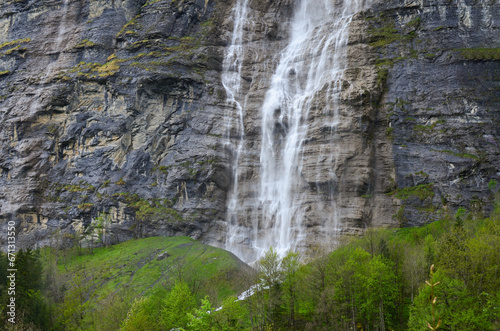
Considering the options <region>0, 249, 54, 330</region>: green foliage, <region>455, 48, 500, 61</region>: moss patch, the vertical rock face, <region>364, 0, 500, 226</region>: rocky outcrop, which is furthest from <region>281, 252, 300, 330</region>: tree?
<region>455, 48, 500, 61</region>: moss patch

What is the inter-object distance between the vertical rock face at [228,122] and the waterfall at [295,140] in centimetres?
33

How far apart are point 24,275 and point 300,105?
154 ft

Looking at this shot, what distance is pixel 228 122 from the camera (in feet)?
250

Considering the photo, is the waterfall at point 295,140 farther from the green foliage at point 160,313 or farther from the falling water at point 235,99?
the green foliage at point 160,313

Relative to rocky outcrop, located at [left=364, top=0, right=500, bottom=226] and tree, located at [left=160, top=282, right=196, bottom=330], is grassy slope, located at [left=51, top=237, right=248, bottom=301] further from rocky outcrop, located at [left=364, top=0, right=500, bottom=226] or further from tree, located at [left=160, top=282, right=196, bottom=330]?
rocky outcrop, located at [left=364, top=0, right=500, bottom=226]

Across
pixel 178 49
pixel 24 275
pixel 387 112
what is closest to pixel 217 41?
pixel 178 49

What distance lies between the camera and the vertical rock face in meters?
60.6

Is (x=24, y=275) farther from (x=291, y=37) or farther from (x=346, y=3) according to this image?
(x=346, y=3)

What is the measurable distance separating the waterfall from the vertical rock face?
1.08ft

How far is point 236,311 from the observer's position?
3262 centimetres

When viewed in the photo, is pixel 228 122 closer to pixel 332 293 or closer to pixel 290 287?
pixel 290 287

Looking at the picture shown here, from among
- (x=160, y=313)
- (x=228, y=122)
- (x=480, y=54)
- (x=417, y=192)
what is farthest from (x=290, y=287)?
(x=480, y=54)

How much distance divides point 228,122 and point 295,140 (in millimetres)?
14509

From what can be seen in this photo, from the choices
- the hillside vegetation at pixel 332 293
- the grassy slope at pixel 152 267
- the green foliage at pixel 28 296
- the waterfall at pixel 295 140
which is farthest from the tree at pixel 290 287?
the green foliage at pixel 28 296
